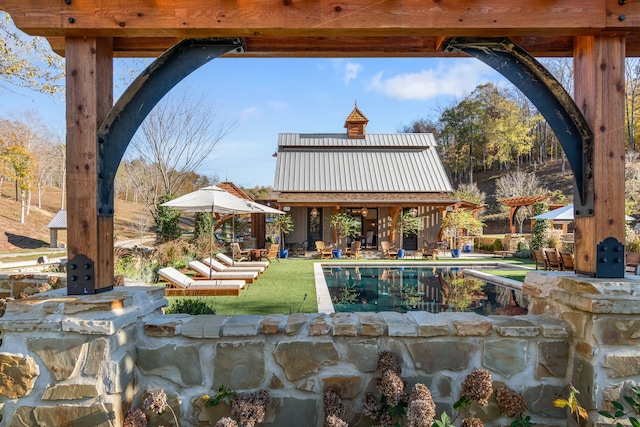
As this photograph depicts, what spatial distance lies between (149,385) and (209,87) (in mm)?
17790

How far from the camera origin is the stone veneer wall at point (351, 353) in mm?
2244

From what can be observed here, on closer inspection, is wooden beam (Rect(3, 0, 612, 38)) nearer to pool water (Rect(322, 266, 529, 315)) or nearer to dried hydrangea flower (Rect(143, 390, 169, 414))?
dried hydrangea flower (Rect(143, 390, 169, 414))

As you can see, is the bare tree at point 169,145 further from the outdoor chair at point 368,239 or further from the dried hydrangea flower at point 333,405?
the dried hydrangea flower at point 333,405

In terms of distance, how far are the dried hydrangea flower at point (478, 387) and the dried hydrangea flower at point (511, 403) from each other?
146 millimetres

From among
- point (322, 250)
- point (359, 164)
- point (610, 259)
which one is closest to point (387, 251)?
point (322, 250)

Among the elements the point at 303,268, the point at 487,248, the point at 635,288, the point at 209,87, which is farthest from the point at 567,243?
the point at 209,87

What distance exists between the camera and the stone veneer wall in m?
2.24

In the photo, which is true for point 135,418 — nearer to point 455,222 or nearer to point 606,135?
point 606,135

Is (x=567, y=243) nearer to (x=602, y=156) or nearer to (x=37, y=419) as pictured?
(x=602, y=156)

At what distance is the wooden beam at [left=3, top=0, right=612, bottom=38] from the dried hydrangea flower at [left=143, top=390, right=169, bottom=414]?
2.22 m

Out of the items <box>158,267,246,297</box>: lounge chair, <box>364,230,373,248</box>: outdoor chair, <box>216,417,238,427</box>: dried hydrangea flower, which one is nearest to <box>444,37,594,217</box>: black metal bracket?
<box>216,417,238,427</box>: dried hydrangea flower

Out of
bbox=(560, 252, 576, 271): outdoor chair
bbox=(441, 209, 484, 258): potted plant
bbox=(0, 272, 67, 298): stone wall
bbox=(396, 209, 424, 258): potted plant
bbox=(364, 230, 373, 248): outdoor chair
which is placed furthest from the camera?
bbox=(364, 230, 373, 248): outdoor chair

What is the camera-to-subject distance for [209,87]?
59.4 feet

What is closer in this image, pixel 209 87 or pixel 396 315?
pixel 396 315
